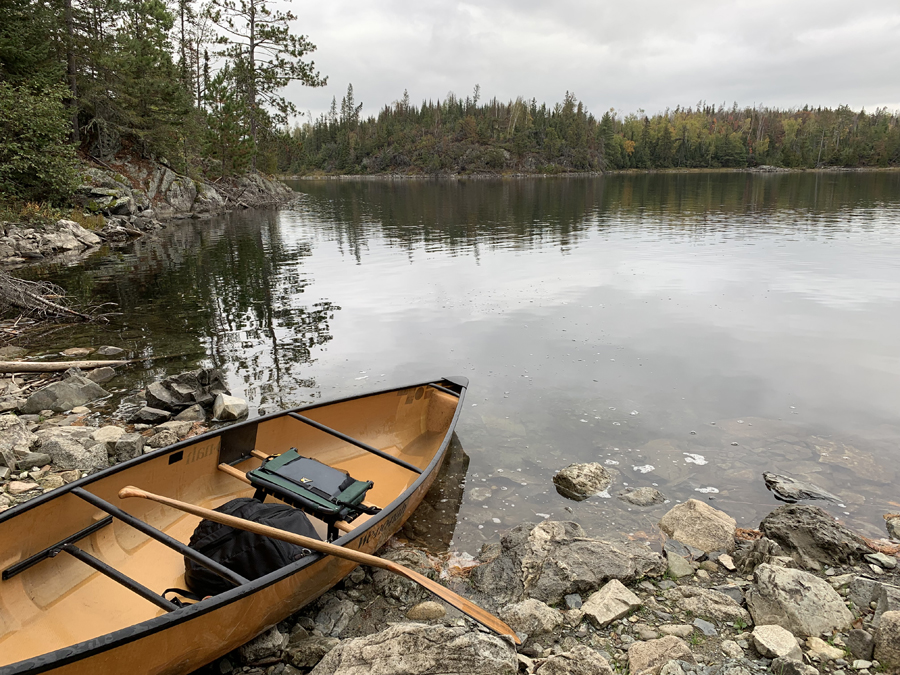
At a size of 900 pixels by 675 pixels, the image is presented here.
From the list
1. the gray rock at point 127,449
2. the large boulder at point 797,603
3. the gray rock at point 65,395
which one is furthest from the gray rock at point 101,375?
the large boulder at point 797,603

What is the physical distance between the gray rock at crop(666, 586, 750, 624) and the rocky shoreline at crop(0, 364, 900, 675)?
0.01 m

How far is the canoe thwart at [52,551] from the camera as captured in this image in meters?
4.16

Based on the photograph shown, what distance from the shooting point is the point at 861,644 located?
3.87 m

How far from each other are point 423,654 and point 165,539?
85.7 inches

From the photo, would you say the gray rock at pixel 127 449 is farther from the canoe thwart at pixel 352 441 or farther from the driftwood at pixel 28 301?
the driftwood at pixel 28 301

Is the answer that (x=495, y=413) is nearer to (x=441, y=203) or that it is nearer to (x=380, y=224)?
(x=380, y=224)

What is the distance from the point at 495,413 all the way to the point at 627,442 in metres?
2.11

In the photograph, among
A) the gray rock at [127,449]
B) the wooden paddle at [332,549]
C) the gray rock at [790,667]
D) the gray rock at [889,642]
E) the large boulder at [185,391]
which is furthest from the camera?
the large boulder at [185,391]

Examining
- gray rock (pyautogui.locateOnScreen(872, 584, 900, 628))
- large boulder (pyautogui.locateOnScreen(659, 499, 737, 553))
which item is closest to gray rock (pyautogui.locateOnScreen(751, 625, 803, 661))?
gray rock (pyautogui.locateOnScreen(872, 584, 900, 628))

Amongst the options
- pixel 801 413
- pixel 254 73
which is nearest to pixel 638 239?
pixel 801 413

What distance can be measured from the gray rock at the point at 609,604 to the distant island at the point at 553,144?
142 meters

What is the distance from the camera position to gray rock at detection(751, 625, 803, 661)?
385 cm

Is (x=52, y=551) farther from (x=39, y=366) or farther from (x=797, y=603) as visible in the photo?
A: (x=39, y=366)

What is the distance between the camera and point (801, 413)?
8781 mm
